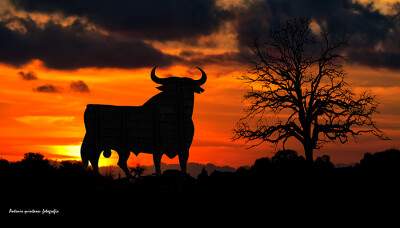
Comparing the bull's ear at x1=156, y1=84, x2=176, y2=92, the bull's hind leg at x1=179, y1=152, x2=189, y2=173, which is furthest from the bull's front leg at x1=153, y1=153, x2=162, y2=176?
the bull's ear at x1=156, y1=84, x2=176, y2=92

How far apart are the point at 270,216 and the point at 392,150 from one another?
707cm

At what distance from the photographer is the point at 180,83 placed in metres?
24.2

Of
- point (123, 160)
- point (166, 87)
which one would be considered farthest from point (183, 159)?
point (166, 87)

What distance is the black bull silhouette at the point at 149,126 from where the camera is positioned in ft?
75.8

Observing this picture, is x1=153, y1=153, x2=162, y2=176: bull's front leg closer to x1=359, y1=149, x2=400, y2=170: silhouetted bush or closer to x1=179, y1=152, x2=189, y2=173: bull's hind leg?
x1=179, y1=152, x2=189, y2=173: bull's hind leg

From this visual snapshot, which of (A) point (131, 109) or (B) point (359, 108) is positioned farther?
(B) point (359, 108)

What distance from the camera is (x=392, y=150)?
20953 millimetres

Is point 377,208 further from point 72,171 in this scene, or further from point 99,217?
point 72,171

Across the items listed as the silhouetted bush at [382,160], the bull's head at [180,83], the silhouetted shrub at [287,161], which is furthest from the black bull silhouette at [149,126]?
the silhouetted bush at [382,160]

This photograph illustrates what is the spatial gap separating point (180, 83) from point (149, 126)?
7.48 feet

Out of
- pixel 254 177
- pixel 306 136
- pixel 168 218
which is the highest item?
pixel 306 136

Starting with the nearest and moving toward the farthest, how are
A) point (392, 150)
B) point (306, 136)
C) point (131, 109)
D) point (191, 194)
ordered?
point (191, 194), point (392, 150), point (131, 109), point (306, 136)

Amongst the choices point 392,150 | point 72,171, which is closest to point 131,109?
point 72,171

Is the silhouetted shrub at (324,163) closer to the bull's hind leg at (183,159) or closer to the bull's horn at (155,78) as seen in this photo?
the bull's hind leg at (183,159)
